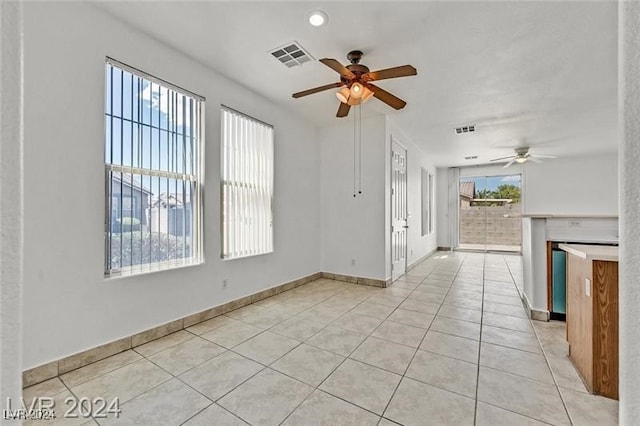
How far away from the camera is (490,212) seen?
8.98 m

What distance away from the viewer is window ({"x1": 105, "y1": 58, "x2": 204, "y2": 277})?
2430 mm

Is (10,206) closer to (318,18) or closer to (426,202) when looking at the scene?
(318,18)

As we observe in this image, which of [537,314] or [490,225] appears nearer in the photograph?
[537,314]

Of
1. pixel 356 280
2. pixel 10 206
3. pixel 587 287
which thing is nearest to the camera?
pixel 10 206

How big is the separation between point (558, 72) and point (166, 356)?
5.01 meters

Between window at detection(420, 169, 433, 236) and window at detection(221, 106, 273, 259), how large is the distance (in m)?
4.71

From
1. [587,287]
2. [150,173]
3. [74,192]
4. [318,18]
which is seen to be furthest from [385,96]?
[74,192]

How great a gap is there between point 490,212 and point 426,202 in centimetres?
275

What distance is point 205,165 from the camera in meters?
3.17

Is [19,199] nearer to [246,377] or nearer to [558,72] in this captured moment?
[246,377]

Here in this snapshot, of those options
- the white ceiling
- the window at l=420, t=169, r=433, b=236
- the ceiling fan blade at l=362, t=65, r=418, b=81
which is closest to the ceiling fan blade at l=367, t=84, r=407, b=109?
the ceiling fan blade at l=362, t=65, r=418, b=81

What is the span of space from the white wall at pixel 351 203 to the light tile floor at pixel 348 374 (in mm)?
1378

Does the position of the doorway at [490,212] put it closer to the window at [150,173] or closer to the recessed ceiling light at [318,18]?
the recessed ceiling light at [318,18]

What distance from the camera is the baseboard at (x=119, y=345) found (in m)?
2.01
